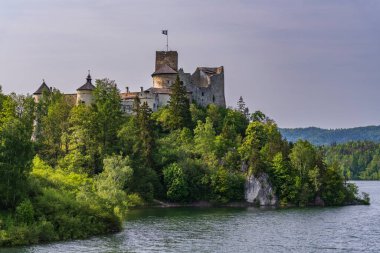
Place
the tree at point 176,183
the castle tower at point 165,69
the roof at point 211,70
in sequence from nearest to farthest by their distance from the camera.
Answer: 1. the tree at point 176,183
2. the castle tower at point 165,69
3. the roof at point 211,70

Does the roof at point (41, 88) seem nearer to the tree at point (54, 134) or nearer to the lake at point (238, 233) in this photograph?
the tree at point (54, 134)

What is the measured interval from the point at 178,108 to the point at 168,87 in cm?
1112

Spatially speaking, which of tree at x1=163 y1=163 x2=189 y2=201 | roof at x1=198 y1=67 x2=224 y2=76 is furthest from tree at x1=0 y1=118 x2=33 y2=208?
roof at x1=198 y1=67 x2=224 y2=76

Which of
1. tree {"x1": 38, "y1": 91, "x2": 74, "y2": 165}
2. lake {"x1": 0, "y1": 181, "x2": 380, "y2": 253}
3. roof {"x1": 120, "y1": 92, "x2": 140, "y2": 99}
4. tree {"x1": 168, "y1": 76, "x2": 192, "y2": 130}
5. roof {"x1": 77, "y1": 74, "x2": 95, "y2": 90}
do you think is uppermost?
roof {"x1": 77, "y1": 74, "x2": 95, "y2": 90}

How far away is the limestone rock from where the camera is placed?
84.8m

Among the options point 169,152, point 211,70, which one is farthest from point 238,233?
point 211,70

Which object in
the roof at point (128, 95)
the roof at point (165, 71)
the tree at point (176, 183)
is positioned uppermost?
the roof at point (165, 71)

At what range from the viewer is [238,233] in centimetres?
A: 5369

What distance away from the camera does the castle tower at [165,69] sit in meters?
104

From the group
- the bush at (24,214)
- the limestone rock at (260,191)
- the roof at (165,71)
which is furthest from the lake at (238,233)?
the roof at (165,71)

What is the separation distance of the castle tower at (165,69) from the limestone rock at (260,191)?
85.4 ft

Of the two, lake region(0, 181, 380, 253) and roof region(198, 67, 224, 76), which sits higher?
roof region(198, 67, 224, 76)

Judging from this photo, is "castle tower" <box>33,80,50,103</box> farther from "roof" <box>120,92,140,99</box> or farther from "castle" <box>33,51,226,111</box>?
"roof" <box>120,92,140,99</box>

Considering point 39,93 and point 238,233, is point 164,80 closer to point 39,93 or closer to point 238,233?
point 39,93
